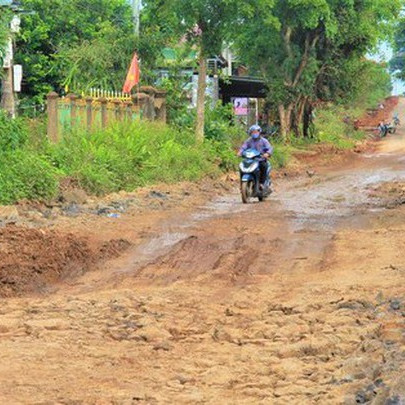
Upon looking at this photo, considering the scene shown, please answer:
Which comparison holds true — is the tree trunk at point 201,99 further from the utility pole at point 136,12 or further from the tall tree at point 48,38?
the tall tree at point 48,38

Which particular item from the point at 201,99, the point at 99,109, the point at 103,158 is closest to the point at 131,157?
the point at 103,158

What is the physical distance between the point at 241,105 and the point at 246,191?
34382 mm

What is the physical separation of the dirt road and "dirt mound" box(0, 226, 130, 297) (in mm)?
302

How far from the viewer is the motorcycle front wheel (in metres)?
19.7

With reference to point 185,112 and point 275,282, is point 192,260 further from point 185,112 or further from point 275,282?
point 185,112

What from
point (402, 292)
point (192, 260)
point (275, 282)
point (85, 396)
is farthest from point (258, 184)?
point (85, 396)

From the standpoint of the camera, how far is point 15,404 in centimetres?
579

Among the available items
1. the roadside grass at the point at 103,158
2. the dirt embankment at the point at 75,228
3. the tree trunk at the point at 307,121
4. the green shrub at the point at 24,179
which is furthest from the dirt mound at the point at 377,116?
the green shrub at the point at 24,179

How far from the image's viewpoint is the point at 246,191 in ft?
64.7

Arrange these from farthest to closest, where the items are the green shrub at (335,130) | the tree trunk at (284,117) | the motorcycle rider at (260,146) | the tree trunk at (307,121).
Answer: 1. the green shrub at (335,130)
2. the tree trunk at (307,121)
3. the tree trunk at (284,117)
4. the motorcycle rider at (260,146)

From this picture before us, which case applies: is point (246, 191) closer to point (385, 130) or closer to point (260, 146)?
point (260, 146)

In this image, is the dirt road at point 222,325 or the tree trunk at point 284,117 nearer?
the dirt road at point 222,325

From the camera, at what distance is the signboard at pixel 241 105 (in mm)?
53094

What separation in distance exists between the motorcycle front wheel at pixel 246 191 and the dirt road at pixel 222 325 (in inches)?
191
